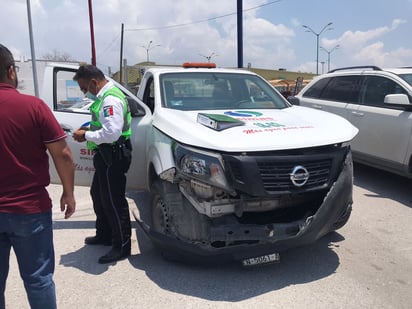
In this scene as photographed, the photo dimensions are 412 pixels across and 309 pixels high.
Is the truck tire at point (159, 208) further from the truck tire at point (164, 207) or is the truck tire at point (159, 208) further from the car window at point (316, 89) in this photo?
the car window at point (316, 89)

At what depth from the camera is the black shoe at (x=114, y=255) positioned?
3.80m

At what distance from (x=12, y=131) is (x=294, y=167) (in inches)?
78.9

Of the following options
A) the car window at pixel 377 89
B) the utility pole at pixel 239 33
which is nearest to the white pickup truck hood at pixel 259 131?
the car window at pixel 377 89

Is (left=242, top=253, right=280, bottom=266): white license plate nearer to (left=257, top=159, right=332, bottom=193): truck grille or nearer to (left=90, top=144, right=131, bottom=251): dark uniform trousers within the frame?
(left=257, top=159, right=332, bottom=193): truck grille

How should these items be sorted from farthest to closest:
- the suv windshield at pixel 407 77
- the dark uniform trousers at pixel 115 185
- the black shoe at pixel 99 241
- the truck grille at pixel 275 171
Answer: the suv windshield at pixel 407 77 → the black shoe at pixel 99 241 → the dark uniform trousers at pixel 115 185 → the truck grille at pixel 275 171

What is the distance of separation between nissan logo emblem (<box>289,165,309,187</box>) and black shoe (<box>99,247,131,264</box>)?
176cm

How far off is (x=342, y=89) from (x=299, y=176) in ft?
14.3

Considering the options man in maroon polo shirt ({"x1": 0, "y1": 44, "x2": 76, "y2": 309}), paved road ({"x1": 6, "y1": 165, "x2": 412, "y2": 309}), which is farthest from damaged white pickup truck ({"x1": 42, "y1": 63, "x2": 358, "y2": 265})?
man in maroon polo shirt ({"x1": 0, "y1": 44, "x2": 76, "y2": 309})

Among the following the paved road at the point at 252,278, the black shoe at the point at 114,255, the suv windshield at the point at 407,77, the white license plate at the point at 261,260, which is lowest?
the paved road at the point at 252,278

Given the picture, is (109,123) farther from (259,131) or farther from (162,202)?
(259,131)

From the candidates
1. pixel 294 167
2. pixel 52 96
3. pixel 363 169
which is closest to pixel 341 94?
pixel 363 169

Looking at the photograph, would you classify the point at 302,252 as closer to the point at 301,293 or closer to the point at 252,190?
the point at 301,293

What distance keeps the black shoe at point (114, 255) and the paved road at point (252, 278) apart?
0.18 ft

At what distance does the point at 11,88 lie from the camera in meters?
2.27
